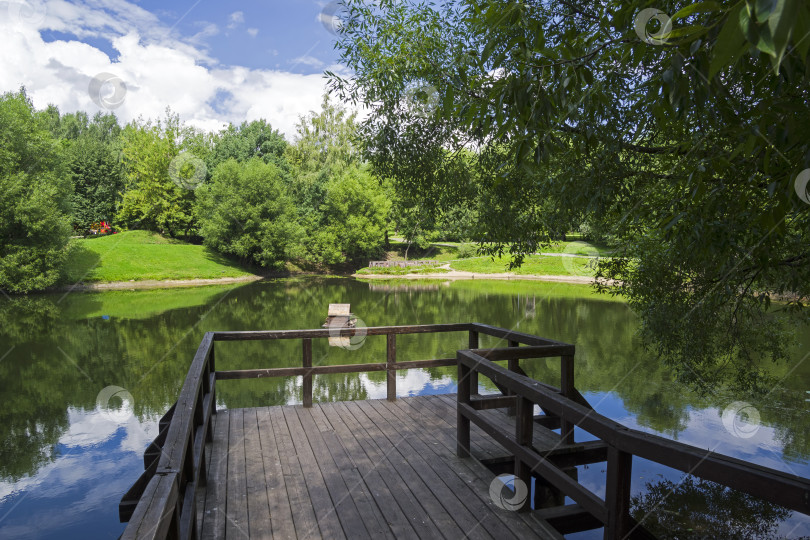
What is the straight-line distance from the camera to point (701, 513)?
22.7ft

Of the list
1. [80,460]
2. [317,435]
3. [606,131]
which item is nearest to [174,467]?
[317,435]

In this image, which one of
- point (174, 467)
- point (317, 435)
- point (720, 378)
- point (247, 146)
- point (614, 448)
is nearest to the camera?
point (174, 467)

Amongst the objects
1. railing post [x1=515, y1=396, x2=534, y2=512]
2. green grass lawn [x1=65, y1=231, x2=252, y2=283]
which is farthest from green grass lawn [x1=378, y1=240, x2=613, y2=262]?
railing post [x1=515, y1=396, x2=534, y2=512]

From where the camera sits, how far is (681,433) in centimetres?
944

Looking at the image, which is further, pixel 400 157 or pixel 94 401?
pixel 94 401

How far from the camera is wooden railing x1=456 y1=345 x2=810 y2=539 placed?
1.88 m

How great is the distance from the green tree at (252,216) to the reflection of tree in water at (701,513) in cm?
3872

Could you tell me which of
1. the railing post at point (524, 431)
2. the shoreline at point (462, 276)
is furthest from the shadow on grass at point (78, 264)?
the railing post at point (524, 431)

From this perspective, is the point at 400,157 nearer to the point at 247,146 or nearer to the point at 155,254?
the point at 155,254

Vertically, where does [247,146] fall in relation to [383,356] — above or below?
above

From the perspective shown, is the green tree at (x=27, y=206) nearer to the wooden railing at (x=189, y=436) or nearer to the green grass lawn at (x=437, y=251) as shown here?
the wooden railing at (x=189, y=436)

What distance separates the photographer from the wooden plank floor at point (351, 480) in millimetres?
3561

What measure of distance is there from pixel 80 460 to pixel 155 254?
3629cm

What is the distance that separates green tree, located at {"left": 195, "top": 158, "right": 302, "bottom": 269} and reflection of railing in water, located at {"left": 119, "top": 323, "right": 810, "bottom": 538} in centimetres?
3834
